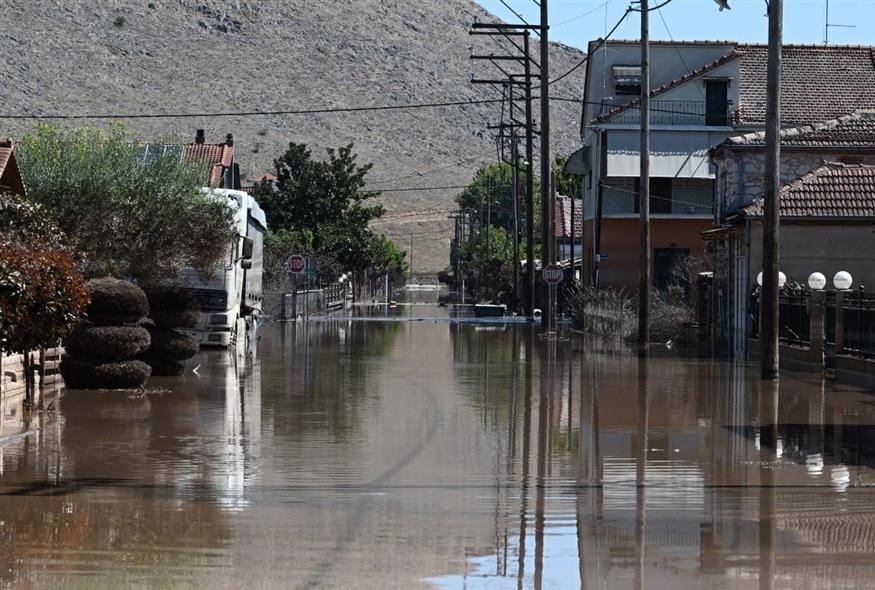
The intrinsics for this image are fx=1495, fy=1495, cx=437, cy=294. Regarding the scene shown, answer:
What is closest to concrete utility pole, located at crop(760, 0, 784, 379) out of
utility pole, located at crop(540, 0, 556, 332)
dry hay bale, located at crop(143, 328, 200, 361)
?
dry hay bale, located at crop(143, 328, 200, 361)

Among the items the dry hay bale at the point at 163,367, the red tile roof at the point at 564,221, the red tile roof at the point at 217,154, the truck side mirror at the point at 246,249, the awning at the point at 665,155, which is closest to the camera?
the dry hay bale at the point at 163,367

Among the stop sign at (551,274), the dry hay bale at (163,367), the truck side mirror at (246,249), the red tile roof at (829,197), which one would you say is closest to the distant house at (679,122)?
the stop sign at (551,274)

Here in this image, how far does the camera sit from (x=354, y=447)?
55.8ft

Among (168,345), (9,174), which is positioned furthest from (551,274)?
(9,174)

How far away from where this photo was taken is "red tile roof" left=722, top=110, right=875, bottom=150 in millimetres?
41438

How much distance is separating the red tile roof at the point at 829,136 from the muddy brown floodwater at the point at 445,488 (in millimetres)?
16690

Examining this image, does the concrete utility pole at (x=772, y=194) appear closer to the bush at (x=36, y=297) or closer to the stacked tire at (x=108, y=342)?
the stacked tire at (x=108, y=342)

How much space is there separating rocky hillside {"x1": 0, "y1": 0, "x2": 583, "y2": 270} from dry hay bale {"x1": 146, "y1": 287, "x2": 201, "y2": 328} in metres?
92.8

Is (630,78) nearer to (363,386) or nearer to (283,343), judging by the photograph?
(283,343)

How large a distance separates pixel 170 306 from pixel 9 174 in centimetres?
381

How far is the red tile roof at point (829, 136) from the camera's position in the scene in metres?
41.4

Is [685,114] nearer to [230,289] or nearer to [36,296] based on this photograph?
[230,289]

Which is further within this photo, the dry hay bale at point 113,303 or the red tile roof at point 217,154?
the red tile roof at point 217,154

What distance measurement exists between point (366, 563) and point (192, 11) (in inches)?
6062
